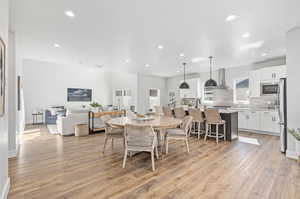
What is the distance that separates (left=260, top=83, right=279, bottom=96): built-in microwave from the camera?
5.00 m

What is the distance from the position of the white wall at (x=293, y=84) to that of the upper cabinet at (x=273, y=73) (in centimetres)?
207

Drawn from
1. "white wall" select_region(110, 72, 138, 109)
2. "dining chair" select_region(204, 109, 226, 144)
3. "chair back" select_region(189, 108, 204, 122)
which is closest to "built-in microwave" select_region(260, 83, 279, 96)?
"dining chair" select_region(204, 109, 226, 144)

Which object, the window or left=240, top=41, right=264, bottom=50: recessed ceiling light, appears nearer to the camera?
left=240, top=41, right=264, bottom=50: recessed ceiling light

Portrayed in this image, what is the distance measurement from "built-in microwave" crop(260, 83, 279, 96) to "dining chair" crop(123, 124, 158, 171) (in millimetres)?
4746

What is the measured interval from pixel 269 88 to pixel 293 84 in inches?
88.5

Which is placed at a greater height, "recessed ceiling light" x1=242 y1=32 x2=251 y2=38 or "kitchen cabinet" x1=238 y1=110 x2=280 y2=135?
"recessed ceiling light" x1=242 y1=32 x2=251 y2=38

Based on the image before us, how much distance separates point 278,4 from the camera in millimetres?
2285

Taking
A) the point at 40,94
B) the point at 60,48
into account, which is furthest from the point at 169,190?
the point at 40,94

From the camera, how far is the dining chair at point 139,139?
2619 mm

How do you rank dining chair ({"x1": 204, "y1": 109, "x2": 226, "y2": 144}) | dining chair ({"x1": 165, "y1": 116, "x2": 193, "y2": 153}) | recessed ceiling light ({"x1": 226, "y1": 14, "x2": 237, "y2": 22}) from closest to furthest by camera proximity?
1. recessed ceiling light ({"x1": 226, "y1": 14, "x2": 237, "y2": 22})
2. dining chair ({"x1": 165, "y1": 116, "x2": 193, "y2": 153})
3. dining chair ({"x1": 204, "y1": 109, "x2": 226, "y2": 144})

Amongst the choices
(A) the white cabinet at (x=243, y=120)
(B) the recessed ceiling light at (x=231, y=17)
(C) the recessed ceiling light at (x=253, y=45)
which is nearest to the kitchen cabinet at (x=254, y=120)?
(A) the white cabinet at (x=243, y=120)

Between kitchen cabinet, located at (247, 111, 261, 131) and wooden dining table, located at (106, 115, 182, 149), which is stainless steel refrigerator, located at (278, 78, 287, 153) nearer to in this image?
kitchen cabinet, located at (247, 111, 261, 131)

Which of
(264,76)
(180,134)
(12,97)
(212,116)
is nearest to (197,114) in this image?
(212,116)

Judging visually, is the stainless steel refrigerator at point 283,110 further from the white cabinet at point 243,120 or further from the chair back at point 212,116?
the white cabinet at point 243,120
